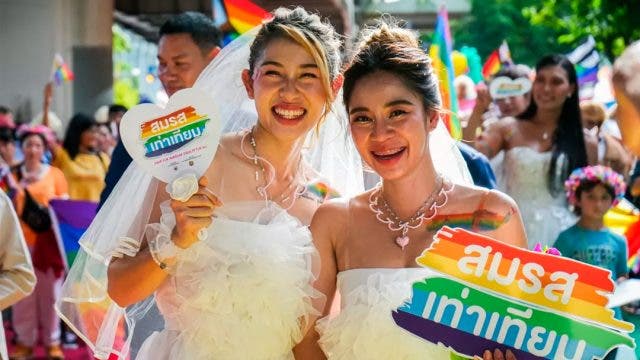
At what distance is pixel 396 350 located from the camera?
2.98 m

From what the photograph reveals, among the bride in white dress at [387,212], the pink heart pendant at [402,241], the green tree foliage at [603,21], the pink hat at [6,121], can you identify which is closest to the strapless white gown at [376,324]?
the bride in white dress at [387,212]

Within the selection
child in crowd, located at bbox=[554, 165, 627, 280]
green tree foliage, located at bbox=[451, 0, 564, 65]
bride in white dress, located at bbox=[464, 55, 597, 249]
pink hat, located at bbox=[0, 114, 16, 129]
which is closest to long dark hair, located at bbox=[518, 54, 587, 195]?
bride in white dress, located at bbox=[464, 55, 597, 249]

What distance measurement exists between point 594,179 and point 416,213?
11.2 feet

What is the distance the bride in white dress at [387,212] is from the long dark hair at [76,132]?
19.7 feet

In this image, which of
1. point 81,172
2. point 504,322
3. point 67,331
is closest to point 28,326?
point 67,331

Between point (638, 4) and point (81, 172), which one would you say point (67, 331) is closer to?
point (81, 172)

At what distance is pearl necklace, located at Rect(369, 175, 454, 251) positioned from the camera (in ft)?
10.5

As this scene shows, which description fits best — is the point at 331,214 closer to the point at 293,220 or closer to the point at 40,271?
the point at 293,220

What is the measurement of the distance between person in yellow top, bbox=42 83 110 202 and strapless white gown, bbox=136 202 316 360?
543cm

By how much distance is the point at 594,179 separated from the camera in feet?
20.7

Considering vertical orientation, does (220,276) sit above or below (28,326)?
above

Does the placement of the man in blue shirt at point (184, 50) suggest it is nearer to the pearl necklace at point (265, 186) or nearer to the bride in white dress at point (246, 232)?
the bride in white dress at point (246, 232)

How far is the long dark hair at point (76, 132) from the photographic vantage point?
29.2 feet

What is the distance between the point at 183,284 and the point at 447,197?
36.2 inches
